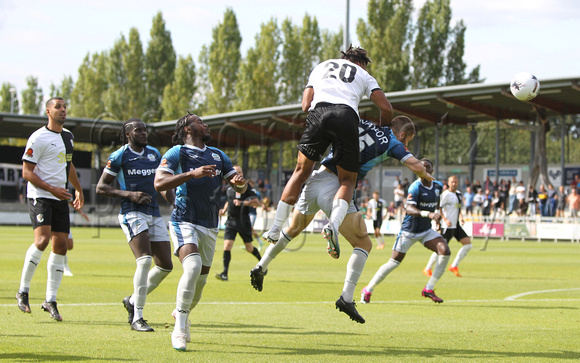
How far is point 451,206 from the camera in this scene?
16.9m

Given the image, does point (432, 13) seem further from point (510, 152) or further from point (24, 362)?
point (24, 362)

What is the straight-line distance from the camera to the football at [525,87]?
965 cm

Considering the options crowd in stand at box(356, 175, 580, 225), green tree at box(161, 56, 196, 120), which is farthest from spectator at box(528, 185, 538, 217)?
green tree at box(161, 56, 196, 120)

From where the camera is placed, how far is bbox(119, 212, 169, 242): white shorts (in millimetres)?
8898

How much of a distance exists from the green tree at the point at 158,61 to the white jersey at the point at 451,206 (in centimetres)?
6402

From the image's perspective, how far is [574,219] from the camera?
35.7 metres

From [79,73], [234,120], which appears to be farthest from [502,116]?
[79,73]

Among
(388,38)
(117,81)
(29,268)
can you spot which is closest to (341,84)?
(29,268)

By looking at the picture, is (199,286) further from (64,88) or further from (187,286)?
(64,88)

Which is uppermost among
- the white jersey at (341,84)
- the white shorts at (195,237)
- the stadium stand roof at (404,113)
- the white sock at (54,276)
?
the stadium stand roof at (404,113)

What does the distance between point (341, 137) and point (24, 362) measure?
3.83 metres

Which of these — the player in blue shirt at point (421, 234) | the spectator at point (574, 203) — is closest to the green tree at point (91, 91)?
the spectator at point (574, 203)

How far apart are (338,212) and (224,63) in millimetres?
63662

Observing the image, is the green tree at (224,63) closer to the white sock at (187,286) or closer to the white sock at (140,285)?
the white sock at (140,285)
